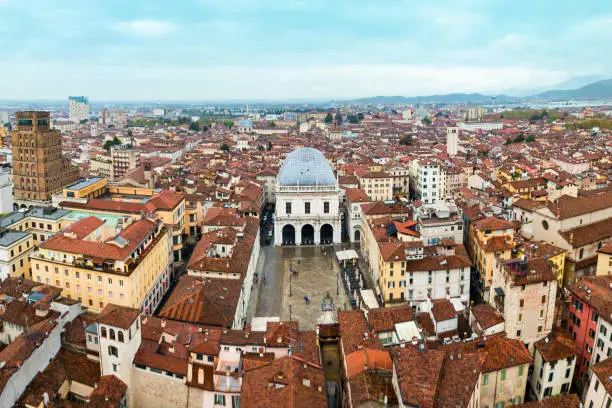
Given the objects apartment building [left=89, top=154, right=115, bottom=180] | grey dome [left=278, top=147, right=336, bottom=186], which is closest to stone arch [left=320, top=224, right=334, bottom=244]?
grey dome [left=278, top=147, right=336, bottom=186]

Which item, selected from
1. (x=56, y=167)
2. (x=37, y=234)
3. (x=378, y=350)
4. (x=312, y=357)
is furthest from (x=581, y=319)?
(x=56, y=167)

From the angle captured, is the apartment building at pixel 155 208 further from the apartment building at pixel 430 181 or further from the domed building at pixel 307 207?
the apartment building at pixel 430 181

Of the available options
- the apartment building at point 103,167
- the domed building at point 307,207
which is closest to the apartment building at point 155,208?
the domed building at point 307,207

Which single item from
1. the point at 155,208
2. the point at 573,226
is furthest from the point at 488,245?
the point at 155,208

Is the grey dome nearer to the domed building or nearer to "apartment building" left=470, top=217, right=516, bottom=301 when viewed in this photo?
the domed building

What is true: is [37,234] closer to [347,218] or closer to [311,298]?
[311,298]

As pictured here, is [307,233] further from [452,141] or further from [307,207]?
[452,141]

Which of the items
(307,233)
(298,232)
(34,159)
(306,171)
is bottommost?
(307,233)
